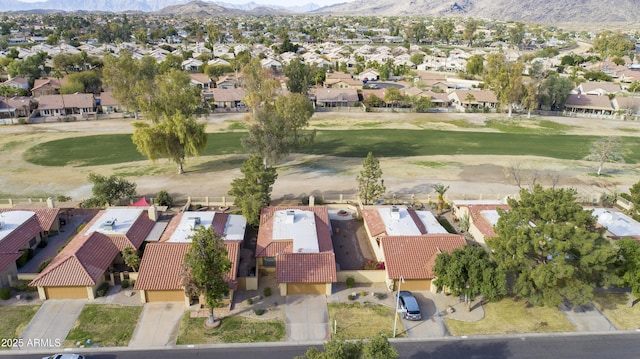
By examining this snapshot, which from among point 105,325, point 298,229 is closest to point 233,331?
point 105,325

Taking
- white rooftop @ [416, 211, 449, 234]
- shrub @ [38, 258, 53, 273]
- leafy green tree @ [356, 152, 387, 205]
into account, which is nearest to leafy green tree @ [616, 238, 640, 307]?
white rooftop @ [416, 211, 449, 234]

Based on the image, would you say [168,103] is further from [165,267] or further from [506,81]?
[506,81]

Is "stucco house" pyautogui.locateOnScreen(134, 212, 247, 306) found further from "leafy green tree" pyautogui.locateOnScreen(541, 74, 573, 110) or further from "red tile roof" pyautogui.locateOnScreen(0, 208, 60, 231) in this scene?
"leafy green tree" pyautogui.locateOnScreen(541, 74, 573, 110)

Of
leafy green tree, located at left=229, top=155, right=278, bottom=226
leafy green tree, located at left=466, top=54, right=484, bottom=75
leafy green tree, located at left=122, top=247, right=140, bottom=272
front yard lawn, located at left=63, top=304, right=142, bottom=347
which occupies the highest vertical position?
leafy green tree, located at left=466, top=54, right=484, bottom=75

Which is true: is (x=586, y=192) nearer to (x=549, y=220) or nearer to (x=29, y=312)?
(x=549, y=220)

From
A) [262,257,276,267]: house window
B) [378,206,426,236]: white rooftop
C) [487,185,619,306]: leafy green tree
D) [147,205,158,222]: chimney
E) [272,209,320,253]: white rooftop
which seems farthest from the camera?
[147,205,158,222]: chimney

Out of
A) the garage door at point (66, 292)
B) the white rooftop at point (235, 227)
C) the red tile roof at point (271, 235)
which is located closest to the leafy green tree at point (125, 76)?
the white rooftop at point (235, 227)

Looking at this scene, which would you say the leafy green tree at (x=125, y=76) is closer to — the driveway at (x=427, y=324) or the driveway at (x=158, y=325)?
the driveway at (x=158, y=325)

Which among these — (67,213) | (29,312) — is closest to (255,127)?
(67,213)
